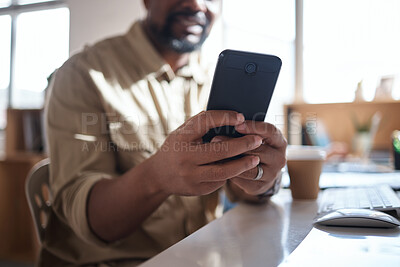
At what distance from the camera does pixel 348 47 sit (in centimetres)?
270

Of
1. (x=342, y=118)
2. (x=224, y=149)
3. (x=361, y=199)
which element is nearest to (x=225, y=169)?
(x=224, y=149)

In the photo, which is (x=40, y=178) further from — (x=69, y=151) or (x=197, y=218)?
(x=197, y=218)

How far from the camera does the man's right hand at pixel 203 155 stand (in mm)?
549

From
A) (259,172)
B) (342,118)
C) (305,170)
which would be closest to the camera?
(259,172)

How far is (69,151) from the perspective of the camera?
2.86 feet

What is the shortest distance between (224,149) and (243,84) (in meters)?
0.11

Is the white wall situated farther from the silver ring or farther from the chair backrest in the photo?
the silver ring

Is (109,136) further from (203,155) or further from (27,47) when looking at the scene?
(27,47)

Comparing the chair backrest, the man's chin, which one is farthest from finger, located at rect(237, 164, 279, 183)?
the man's chin

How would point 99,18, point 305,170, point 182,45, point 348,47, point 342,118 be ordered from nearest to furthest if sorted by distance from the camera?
point 305,170
point 182,45
point 342,118
point 348,47
point 99,18

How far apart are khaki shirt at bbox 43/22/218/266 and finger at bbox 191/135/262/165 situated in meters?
0.34

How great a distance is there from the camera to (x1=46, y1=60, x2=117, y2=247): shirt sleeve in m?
0.81

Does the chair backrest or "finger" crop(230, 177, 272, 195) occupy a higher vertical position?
"finger" crop(230, 177, 272, 195)

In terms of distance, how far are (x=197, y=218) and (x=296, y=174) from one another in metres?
0.29
